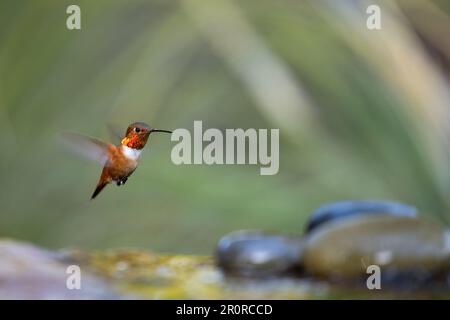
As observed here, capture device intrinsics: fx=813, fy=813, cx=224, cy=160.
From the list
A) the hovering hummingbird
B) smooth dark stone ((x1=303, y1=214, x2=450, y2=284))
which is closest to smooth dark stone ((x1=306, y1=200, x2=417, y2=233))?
smooth dark stone ((x1=303, y1=214, x2=450, y2=284))

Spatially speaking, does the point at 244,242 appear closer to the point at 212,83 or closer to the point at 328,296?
the point at 328,296

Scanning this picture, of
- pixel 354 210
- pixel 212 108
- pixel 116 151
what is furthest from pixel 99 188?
pixel 354 210

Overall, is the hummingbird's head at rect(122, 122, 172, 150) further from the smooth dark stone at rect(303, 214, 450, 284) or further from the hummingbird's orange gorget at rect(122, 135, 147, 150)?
the smooth dark stone at rect(303, 214, 450, 284)

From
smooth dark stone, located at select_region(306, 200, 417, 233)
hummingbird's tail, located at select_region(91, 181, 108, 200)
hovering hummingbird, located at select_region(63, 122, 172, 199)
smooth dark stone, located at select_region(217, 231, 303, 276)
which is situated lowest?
smooth dark stone, located at select_region(217, 231, 303, 276)

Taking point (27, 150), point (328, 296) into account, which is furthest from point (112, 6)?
point (328, 296)

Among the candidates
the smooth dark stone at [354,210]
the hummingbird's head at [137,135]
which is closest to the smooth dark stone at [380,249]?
the smooth dark stone at [354,210]

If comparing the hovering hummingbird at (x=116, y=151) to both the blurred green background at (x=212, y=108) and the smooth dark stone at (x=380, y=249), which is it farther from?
the smooth dark stone at (x=380, y=249)
